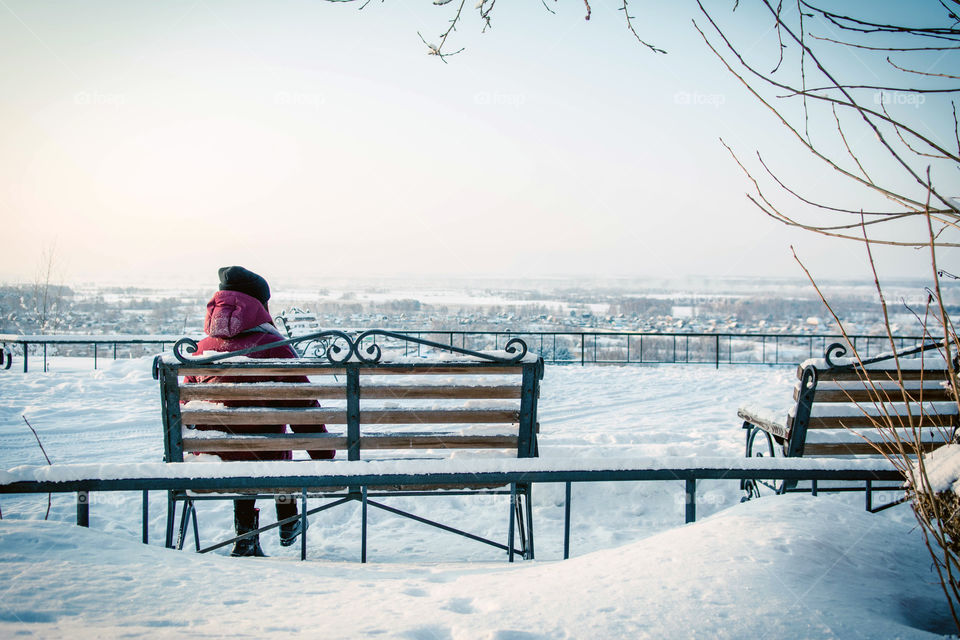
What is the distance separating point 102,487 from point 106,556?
460 mm

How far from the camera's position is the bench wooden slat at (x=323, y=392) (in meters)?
3.10

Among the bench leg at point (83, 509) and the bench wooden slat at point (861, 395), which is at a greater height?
Answer: the bench wooden slat at point (861, 395)

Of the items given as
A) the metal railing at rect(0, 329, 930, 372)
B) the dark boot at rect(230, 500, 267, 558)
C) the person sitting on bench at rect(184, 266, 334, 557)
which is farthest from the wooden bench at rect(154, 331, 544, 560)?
the metal railing at rect(0, 329, 930, 372)

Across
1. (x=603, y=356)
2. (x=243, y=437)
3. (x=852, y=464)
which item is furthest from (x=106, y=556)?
(x=603, y=356)

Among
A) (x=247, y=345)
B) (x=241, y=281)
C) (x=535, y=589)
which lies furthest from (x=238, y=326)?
(x=535, y=589)

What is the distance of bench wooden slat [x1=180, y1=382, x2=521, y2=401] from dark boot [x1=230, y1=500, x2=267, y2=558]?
782mm

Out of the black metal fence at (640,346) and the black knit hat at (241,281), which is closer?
the black knit hat at (241,281)

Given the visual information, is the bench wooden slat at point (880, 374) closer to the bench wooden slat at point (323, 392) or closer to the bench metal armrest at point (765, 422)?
the bench metal armrest at point (765, 422)

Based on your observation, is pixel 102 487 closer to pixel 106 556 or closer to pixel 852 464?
pixel 106 556

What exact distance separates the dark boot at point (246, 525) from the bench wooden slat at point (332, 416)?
0.69 m

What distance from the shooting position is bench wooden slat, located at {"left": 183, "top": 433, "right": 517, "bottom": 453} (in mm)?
3092

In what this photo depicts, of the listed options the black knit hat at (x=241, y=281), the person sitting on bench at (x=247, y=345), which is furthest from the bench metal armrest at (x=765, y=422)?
the black knit hat at (x=241, y=281)

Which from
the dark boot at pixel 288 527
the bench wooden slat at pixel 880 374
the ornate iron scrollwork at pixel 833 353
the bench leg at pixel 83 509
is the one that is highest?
the ornate iron scrollwork at pixel 833 353

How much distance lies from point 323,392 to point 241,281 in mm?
1303
